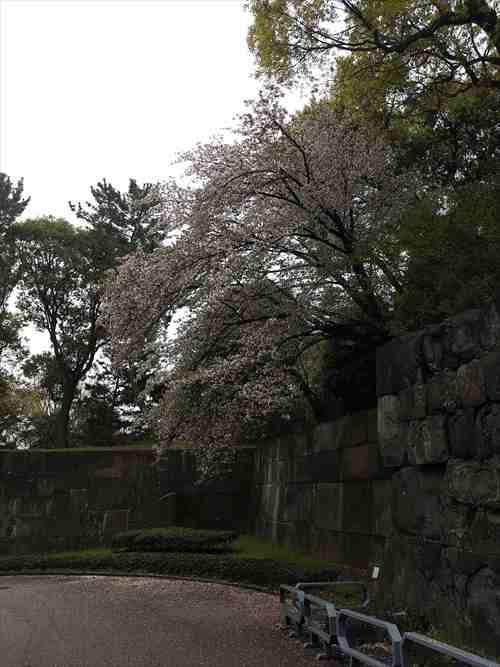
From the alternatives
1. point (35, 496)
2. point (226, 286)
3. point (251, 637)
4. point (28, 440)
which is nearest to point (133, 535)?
point (35, 496)

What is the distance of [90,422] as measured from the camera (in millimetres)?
36188

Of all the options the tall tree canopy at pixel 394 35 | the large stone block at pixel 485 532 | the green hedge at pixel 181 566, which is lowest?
the green hedge at pixel 181 566

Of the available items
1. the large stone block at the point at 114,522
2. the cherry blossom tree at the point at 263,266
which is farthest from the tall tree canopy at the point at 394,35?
the large stone block at the point at 114,522

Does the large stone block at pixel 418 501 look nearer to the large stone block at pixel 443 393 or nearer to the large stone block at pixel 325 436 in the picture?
the large stone block at pixel 443 393

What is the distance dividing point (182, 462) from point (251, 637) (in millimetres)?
10577

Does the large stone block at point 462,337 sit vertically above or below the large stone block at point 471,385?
above

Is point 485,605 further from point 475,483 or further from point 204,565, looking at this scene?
point 204,565

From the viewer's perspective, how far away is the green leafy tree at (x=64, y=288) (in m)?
Result: 33.4

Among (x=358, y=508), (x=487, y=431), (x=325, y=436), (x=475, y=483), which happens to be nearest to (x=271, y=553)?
(x=325, y=436)

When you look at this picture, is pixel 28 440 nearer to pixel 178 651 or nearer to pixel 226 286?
pixel 226 286

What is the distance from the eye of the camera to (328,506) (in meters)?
12.6

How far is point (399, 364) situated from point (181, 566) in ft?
21.9

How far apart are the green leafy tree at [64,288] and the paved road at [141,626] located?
22.5 metres

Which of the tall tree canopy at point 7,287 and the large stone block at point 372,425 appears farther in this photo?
the tall tree canopy at point 7,287
